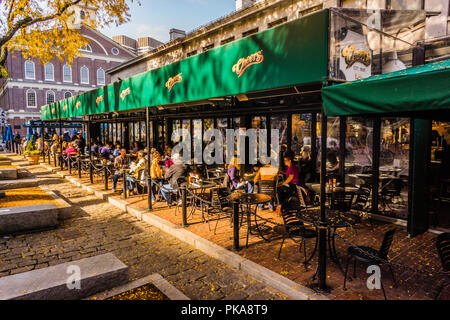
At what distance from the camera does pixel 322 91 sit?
3.57 meters

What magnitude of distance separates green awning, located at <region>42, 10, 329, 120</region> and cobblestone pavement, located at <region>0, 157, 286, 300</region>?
3.02 metres

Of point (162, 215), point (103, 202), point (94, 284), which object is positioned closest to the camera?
point (94, 284)

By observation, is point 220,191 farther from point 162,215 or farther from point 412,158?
point 412,158

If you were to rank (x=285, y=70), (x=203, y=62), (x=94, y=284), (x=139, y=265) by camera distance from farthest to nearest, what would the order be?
(x=203, y=62)
(x=139, y=265)
(x=285, y=70)
(x=94, y=284)

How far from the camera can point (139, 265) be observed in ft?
15.3

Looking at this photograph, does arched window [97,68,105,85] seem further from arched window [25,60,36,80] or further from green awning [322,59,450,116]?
green awning [322,59,450,116]

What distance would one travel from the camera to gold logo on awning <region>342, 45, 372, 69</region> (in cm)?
401

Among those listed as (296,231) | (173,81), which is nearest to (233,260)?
(296,231)

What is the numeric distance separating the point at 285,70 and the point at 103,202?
24.0 feet

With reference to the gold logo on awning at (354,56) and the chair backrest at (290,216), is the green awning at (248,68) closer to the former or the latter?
the gold logo on awning at (354,56)

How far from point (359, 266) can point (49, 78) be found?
175 feet

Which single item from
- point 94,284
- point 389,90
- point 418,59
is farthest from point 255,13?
point 94,284

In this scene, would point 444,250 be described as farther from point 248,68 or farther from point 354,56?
point 248,68
